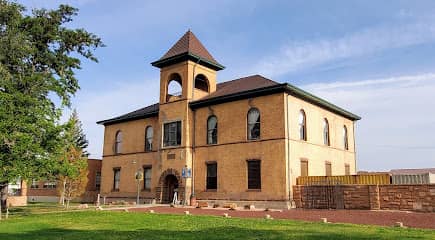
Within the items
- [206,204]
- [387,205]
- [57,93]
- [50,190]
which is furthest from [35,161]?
[50,190]

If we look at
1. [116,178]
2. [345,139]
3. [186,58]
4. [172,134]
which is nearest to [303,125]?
[345,139]

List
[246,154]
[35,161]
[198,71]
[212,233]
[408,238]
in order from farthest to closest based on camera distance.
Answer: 1. [198,71]
2. [246,154]
3. [35,161]
4. [212,233]
5. [408,238]

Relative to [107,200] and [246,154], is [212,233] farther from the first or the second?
[107,200]

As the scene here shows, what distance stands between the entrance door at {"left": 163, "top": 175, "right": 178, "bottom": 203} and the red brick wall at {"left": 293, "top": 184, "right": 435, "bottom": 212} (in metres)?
10.8

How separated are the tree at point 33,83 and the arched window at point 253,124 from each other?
1258cm

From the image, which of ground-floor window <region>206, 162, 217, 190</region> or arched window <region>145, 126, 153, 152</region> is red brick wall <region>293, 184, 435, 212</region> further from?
arched window <region>145, 126, 153, 152</region>

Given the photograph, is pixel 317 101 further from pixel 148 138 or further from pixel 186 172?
Answer: pixel 148 138

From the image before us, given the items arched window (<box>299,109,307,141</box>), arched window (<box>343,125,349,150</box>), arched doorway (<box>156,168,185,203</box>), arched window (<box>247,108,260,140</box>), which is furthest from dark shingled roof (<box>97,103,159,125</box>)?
arched window (<box>343,125,349,150</box>)

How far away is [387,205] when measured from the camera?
77.6ft

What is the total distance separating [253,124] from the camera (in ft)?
96.2

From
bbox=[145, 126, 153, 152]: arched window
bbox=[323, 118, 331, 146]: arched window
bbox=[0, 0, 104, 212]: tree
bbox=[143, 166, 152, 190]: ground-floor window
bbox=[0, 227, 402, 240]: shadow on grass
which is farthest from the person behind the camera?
bbox=[145, 126, 153, 152]: arched window

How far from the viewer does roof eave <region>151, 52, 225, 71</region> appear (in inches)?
1292

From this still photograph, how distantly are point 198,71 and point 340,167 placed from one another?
14.3 metres

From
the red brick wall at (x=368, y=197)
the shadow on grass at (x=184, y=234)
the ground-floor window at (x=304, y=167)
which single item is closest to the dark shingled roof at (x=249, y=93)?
the ground-floor window at (x=304, y=167)
